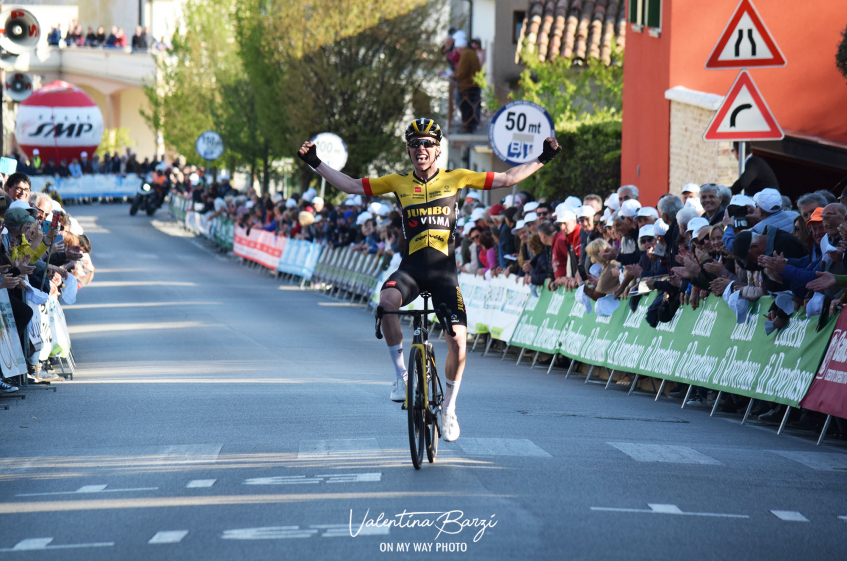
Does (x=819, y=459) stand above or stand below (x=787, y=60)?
below

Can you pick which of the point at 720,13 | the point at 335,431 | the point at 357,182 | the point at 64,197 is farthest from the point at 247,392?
the point at 64,197

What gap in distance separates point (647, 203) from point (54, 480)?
55.7ft

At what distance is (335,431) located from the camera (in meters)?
10.2

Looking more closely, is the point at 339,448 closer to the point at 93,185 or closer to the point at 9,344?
the point at 9,344

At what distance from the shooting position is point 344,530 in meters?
6.70

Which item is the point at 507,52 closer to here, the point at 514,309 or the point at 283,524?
the point at 514,309

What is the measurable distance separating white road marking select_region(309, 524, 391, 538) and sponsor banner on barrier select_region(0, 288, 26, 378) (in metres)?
7.02

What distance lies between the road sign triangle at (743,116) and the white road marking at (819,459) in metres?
3.47

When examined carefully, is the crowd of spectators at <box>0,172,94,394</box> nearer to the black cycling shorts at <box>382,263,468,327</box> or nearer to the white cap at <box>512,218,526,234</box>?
the black cycling shorts at <box>382,263,468,327</box>

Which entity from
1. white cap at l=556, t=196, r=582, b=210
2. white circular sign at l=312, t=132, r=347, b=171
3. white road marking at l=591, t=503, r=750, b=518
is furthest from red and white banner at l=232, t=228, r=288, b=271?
white road marking at l=591, t=503, r=750, b=518

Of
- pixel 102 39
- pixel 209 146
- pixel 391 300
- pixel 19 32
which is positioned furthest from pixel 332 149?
pixel 102 39

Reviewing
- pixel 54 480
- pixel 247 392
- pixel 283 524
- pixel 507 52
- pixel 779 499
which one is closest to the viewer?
pixel 283 524

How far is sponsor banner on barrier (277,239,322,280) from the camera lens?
106ft

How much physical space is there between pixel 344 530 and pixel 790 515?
2.59 meters
